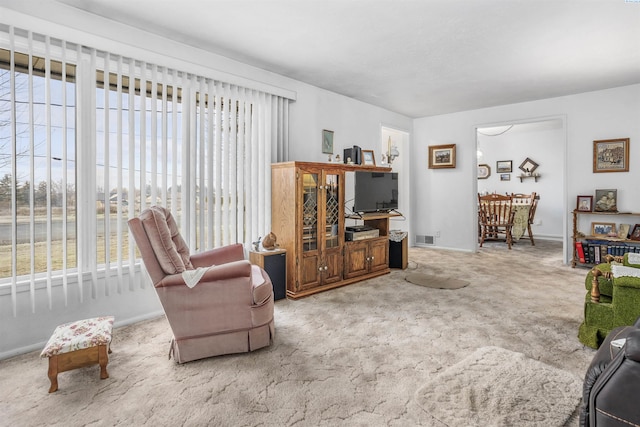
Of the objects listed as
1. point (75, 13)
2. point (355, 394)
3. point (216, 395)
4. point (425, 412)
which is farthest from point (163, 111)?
point (425, 412)

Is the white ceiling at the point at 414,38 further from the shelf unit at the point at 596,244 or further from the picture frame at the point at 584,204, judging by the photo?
the shelf unit at the point at 596,244

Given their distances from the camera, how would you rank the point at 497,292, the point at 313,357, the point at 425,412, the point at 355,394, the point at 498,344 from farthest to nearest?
the point at 497,292, the point at 498,344, the point at 313,357, the point at 355,394, the point at 425,412

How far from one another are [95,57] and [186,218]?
147cm

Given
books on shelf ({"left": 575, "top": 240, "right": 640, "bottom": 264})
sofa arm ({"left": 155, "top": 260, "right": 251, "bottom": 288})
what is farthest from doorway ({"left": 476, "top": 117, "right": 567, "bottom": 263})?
sofa arm ({"left": 155, "top": 260, "right": 251, "bottom": 288})

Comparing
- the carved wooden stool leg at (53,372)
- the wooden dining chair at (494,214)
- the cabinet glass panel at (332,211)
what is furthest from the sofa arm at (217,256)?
the wooden dining chair at (494,214)

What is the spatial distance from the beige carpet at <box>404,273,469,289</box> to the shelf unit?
2.07 meters

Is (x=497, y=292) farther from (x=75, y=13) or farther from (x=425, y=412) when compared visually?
(x=75, y=13)

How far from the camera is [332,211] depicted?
4.06 m

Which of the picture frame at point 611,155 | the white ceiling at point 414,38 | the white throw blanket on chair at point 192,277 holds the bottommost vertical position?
the white throw blanket on chair at point 192,277

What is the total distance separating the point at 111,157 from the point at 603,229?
6063 millimetres

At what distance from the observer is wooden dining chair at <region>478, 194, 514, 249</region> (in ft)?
22.6

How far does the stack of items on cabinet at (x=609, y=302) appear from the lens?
2238 millimetres

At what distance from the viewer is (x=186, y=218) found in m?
3.32

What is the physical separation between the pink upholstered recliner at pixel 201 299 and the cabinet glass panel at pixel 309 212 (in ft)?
4.54
